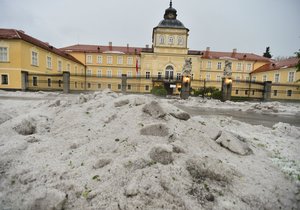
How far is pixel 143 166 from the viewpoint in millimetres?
2244

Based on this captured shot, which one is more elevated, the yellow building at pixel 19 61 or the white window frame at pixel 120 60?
the white window frame at pixel 120 60

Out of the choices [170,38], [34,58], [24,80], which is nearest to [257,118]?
[24,80]

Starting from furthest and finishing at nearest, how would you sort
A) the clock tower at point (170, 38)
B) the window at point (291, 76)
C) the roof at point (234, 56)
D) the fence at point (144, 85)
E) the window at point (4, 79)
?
1. the roof at point (234, 56)
2. the clock tower at point (170, 38)
3. the window at point (291, 76)
4. the fence at point (144, 85)
5. the window at point (4, 79)

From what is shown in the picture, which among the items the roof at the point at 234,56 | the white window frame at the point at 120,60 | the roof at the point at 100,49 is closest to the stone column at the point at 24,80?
the roof at the point at 100,49

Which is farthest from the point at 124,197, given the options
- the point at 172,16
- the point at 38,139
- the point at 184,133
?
the point at 172,16

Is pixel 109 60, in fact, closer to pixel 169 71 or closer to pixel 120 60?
pixel 120 60

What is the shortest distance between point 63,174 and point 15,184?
55 cm

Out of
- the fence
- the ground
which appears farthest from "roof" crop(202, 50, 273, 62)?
the ground

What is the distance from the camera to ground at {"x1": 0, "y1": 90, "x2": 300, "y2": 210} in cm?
185

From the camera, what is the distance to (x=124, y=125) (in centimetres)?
349

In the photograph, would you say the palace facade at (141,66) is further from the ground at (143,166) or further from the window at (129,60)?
the ground at (143,166)

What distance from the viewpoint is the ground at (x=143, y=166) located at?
1.85 meters

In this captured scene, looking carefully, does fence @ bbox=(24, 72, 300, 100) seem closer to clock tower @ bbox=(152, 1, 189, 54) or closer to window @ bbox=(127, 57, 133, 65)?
clock tower @ bbox=(152, 1, 189, 54)

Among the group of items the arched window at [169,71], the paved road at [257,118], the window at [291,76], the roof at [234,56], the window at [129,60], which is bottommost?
the paved road at [257,118]
